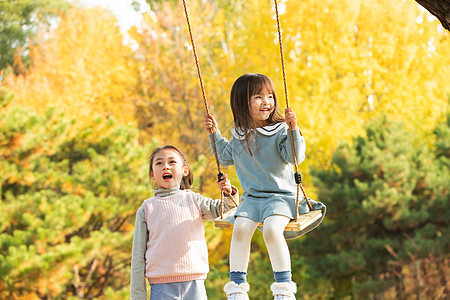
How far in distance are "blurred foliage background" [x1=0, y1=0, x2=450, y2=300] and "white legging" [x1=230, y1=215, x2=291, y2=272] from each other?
6029 mm

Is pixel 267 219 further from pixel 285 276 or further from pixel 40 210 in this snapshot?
pixel 40 210

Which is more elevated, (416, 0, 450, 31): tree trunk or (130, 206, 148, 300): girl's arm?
(416, 0, 450, 31): tree trunk

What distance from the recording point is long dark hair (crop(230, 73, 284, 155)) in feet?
8.39

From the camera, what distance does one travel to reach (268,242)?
2320mm

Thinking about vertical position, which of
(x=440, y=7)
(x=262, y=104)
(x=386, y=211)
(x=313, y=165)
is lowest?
(x=262, y=104)

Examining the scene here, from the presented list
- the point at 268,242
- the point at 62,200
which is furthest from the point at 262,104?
the point at 62,200

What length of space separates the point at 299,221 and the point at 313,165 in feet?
32.7

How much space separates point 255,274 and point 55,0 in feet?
43.6

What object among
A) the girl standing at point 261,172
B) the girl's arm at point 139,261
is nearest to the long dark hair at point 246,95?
the girl standing at point 261,172

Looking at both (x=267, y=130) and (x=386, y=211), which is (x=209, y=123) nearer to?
(x=267, y=130)

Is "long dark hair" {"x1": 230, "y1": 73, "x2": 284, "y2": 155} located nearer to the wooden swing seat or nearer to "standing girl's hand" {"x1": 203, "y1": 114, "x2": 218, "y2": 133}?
"standing girl's hand" {"x1": 203, "y1": 114, "x2": 218, "y2": 133}

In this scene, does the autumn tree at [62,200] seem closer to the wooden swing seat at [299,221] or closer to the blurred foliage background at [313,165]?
the blurred foliage background at [313,165]

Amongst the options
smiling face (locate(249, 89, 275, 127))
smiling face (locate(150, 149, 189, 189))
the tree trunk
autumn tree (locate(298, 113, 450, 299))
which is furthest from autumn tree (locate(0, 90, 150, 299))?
the tree trunk

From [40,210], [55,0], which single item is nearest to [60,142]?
[40,210]
